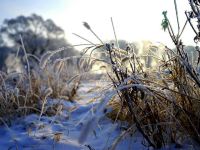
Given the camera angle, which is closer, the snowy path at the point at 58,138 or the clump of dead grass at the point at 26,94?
the snowy path at the point at 58,138

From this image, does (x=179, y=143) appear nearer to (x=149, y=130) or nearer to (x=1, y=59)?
(x=149, y=130)

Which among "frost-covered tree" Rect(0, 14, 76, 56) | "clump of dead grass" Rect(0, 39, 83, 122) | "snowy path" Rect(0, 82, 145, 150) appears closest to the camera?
"snowy path" Rect(0, 82, 145, 150)

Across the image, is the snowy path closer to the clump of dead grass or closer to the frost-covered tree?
the clump of dead grass

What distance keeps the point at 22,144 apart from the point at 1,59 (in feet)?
131

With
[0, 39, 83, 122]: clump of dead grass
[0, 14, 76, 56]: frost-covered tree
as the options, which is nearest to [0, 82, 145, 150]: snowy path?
[0, 39, 83, 122]: clump of dead grass

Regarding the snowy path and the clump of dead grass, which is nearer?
the snowy path

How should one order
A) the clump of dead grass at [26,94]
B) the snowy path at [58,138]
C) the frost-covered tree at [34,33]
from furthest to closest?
the frost-covered tree at [34,33] < the clump of dead grass at [26,94] < the snowy path at [58,138]

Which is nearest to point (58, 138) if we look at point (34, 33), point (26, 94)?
point (26, 94)

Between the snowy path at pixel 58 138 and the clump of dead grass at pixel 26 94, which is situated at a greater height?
the clump of dead grass at pixel 26 94

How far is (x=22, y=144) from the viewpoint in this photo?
1.99 m

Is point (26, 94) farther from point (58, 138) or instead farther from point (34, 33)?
point (34, 33)

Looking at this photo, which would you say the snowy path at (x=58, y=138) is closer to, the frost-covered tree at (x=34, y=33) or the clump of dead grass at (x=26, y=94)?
the clump of dead grass at (x=26, y=94)

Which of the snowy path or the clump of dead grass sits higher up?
the clump of dead grass

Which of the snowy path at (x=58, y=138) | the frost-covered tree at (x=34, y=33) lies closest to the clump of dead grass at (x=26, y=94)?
the snowy path at (x=58, y=138)
